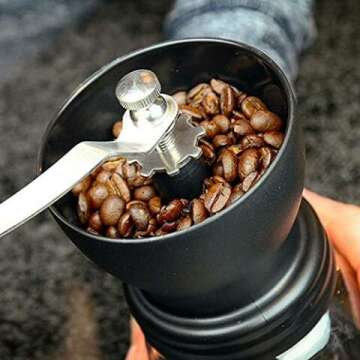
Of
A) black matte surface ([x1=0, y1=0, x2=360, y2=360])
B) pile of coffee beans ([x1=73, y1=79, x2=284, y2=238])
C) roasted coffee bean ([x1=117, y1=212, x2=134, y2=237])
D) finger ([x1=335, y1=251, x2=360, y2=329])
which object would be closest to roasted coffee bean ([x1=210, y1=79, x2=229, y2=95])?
pile of coffee beans ([x1=73, y1=79, x2=284, y2=238])

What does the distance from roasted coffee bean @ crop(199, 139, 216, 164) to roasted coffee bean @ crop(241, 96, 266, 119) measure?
3cm

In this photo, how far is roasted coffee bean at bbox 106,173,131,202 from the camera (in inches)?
17.0

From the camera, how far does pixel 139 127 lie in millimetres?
395

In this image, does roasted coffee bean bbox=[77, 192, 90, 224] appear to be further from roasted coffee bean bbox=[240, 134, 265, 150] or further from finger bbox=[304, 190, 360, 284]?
finger bbox=[304, 190, 360, 284]

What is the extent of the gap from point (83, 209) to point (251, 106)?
0.12 metres

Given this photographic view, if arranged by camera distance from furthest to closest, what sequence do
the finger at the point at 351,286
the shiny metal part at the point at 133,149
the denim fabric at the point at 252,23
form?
the denim fabric at the point at 252,23, the finger at the point at 351,286, the shiny metal part at the point at 133,149

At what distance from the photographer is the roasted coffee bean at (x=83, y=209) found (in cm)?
44

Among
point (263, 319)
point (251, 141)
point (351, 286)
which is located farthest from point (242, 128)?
point (351, 286)

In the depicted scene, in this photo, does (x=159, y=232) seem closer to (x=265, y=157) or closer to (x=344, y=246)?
(x=265, y=157)

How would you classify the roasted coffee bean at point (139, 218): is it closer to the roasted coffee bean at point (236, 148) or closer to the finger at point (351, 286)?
the roasted coffee bean at point (236, 148)

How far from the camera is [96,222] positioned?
0.43 metres

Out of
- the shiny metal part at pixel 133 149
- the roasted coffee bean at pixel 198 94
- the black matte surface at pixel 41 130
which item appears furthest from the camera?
the black matte surface at pixel 41 130

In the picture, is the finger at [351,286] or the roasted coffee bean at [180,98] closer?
the roasted coffee bean at [180,98]

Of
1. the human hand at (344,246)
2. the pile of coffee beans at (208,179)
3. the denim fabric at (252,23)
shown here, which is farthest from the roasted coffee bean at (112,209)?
the denim fabric at (252,23)
